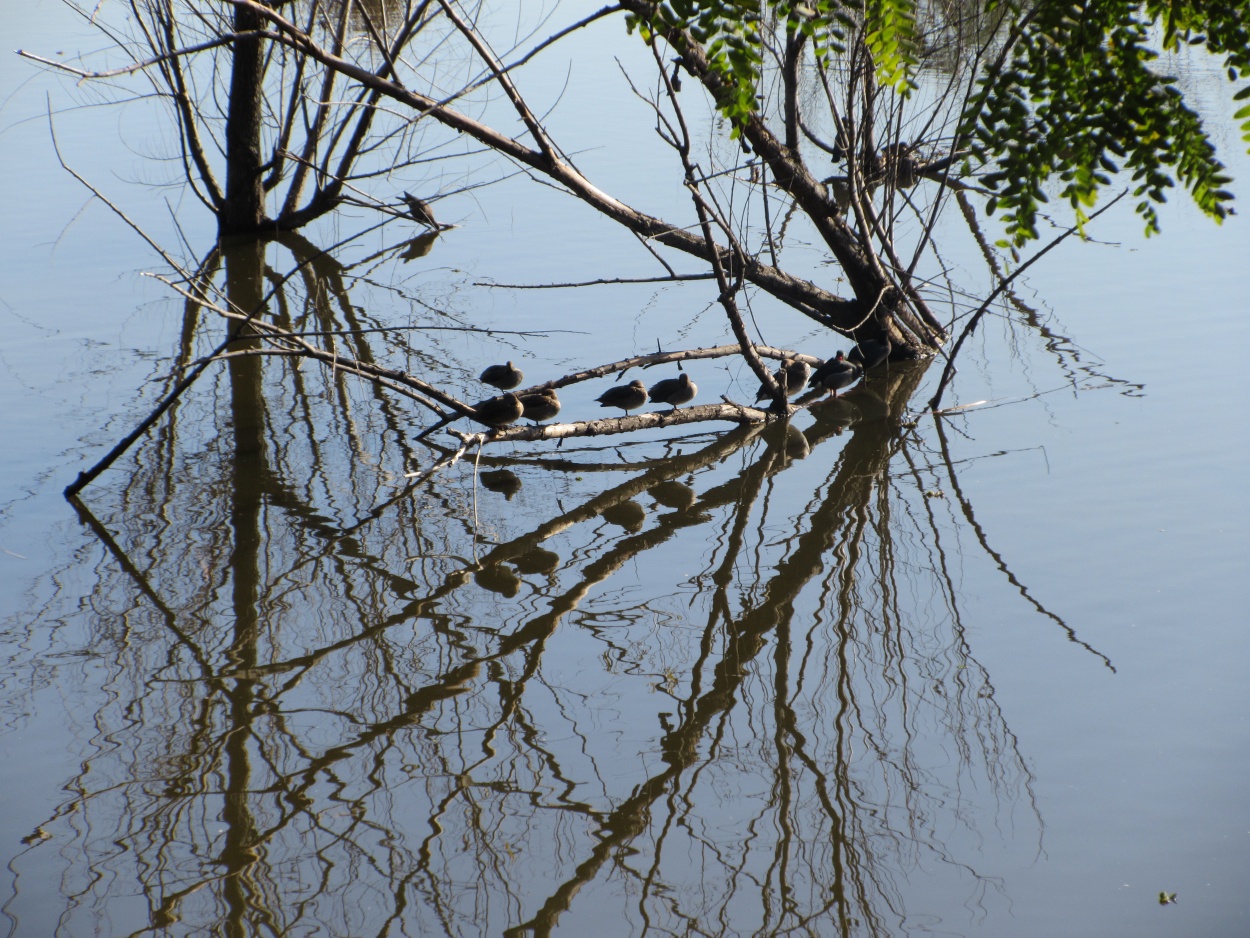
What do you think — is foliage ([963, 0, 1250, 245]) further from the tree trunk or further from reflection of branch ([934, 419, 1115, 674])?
the tree trunk

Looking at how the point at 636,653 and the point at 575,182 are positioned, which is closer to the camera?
the point at 636,653

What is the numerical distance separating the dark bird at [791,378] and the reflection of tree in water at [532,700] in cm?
90

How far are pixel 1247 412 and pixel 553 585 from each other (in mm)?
4930

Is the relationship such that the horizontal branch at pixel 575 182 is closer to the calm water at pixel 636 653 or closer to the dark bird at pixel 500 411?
the calm water at pixel 636 653

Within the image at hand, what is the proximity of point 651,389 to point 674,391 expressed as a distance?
195 millimetres

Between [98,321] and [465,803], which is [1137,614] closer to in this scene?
[465,803]

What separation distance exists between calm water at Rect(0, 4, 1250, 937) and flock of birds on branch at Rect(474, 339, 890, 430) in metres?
0.26

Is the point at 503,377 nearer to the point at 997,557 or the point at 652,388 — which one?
the point at 652,388

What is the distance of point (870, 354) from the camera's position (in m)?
9.04

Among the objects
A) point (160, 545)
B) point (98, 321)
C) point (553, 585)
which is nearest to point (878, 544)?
point (553, 585)

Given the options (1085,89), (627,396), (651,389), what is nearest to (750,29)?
(1085,89)

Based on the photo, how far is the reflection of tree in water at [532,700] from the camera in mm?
3758

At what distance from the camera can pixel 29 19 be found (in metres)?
22.4

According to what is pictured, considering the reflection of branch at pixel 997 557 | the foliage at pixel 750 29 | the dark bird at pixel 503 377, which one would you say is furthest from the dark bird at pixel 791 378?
the foliage at pixel 750 29
